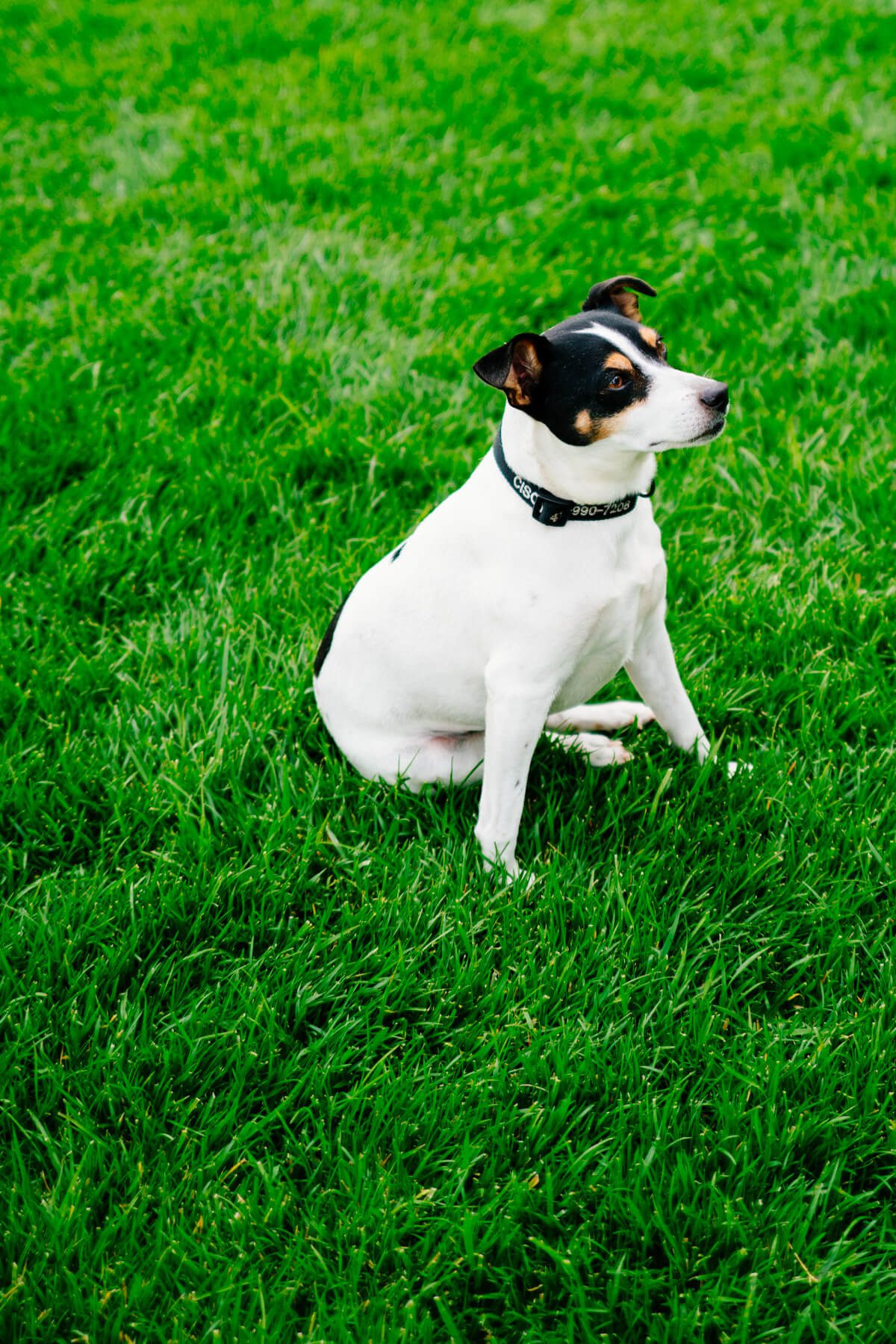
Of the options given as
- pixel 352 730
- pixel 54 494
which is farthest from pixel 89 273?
pixel 352 730

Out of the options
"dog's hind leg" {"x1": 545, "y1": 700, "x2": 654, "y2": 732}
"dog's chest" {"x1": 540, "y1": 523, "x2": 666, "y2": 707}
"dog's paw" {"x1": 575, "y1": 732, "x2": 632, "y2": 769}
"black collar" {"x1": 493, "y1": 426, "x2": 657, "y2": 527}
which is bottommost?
"dog's hind leg" {"x1": 545, "y1": 700, "x2": 654, "y2": 732}

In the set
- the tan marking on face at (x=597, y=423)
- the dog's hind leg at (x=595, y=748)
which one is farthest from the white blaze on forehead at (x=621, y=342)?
the dog's hind leg at (x=595, y=748)

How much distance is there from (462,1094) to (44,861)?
3.82 ft

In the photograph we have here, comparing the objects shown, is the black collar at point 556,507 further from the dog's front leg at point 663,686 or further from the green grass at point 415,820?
the green grass at point 415,820

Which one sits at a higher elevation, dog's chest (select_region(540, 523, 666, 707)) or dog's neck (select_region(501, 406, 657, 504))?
dog's neck (select_region(501, 406, 657, 504))

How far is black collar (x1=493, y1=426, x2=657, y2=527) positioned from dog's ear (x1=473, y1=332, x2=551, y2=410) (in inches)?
6.9

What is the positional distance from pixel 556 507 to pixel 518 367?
0.29 metres

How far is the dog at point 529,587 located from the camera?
206 centimetres

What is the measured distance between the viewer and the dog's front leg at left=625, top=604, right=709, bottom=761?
2.49 metres

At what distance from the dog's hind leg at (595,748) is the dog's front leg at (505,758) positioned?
333 millimetres

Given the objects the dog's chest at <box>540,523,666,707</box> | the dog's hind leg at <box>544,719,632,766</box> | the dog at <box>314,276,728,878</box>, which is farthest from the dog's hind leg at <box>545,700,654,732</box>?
the dog's chest at <box>540,523,666,707</box>

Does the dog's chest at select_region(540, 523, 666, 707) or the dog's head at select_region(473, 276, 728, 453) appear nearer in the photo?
the dog's head at select_region(473, 276, 728, 453)

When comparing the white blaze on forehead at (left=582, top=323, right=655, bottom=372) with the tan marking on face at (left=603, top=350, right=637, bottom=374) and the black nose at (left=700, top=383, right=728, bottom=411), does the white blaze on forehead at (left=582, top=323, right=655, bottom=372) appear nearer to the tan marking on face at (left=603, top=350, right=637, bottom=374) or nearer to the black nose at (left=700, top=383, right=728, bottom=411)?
the tan marking on face at (left=603, top=350, right=637, bottom=374)

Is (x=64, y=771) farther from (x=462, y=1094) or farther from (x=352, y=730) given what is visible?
(x=462, y=1094)
